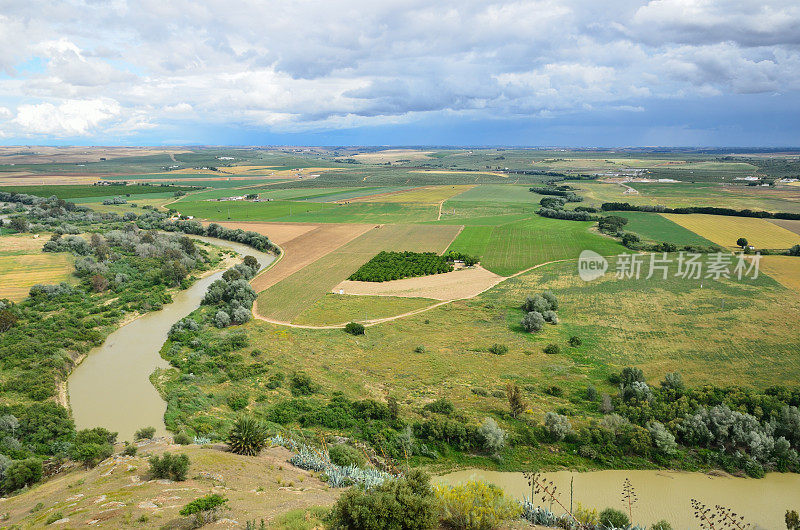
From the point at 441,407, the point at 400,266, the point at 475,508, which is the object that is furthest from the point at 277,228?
the point at 475,508

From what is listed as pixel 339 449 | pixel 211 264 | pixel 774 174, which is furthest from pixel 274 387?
pixel 774 174

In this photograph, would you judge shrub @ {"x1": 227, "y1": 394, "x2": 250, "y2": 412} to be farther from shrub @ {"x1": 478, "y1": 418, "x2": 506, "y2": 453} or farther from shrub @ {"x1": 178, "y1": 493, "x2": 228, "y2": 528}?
shrub @ {"x1": 478, "y1": 418, "x2": 506, "y2": 453}

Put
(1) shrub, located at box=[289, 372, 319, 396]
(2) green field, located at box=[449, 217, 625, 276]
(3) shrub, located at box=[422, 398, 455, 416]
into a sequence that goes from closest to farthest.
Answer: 1. (3) shrub, located at box=[422, 398, 455, 416]
2. (1) shrub, located at box=[289, 372, 319, 396]
3. (2) green field, located at box=[449, 217, 625, 276]

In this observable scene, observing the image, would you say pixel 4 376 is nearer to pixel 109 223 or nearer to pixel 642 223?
pixel 109 223

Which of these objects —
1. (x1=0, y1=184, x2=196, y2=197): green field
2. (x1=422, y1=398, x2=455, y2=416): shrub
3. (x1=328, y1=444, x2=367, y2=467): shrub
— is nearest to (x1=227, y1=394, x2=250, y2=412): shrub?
(x1=328, y1=444, x2=367, y2=467): shrub

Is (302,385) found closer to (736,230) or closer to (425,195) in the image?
(736,230)

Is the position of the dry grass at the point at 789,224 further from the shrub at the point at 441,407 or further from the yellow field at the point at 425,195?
the shrub at the point at 441,407
